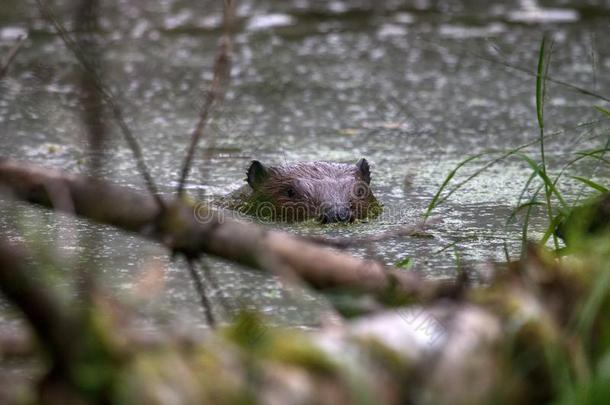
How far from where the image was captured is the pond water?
3977 millimetres

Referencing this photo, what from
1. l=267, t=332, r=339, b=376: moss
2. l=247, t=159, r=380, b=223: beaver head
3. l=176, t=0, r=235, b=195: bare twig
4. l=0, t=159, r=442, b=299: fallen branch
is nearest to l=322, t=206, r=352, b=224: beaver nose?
l=247, t=159, r=380, b=223: beaver head

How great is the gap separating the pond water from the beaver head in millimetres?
121

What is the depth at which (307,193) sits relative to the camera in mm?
5000

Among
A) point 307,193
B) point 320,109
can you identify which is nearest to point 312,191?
point 307,193

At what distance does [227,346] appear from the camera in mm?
1788

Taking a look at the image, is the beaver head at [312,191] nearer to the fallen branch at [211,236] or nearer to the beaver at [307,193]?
the beaver at [307,193]

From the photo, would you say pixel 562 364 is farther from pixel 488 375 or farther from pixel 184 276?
pixel 184 276

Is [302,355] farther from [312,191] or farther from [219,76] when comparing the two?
[312,191]

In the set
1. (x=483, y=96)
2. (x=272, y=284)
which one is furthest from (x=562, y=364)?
(x=483, y=96)

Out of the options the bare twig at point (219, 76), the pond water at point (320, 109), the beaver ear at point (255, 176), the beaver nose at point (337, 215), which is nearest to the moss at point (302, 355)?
the bare twig at point (219, 76)

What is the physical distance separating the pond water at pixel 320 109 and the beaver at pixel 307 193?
0.12 meters

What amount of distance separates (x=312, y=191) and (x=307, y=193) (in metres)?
0.03

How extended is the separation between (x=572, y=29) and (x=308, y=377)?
754 cm

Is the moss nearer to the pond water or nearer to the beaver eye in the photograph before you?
the pond water
